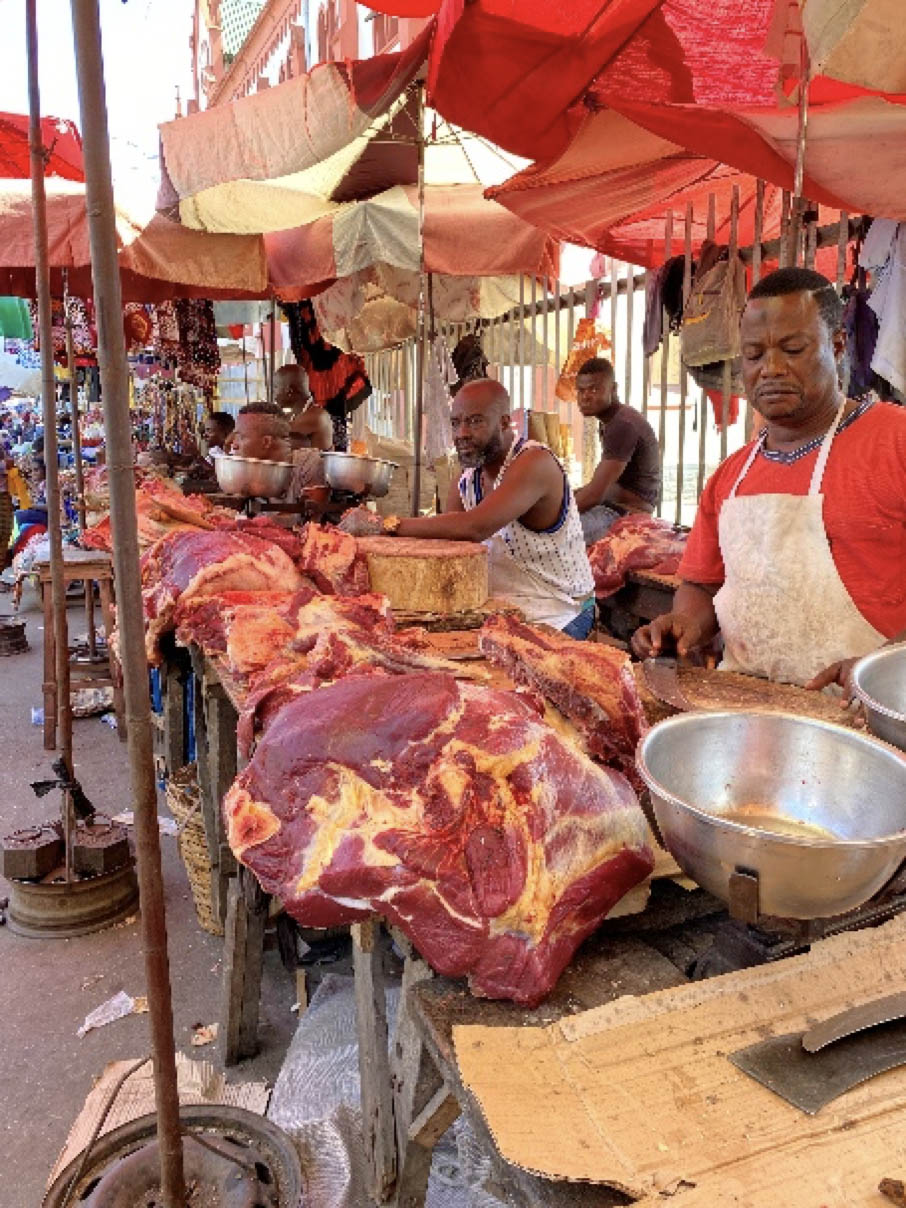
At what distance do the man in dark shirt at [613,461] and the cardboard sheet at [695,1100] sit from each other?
219 inches

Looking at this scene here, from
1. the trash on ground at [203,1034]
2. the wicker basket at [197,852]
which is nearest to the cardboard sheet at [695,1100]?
the trash on ground at [203,1034]

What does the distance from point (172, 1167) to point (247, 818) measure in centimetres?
76

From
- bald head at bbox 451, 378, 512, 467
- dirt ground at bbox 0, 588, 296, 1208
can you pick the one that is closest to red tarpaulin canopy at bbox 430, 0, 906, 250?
bald head at bbox 451, 378, 512, 467

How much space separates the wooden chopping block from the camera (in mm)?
3266

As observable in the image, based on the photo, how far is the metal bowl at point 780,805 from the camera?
45.1 inches

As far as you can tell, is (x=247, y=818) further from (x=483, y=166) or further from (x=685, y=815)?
(x=483, y=166)

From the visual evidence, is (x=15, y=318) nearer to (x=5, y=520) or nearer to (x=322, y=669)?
(x=5, y=520)

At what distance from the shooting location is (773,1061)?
1.15m

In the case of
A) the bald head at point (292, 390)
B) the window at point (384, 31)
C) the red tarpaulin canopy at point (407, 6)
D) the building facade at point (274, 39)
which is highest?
the building facade at point (274, 39)

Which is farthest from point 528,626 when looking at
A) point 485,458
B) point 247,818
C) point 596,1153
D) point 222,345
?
point 222,345

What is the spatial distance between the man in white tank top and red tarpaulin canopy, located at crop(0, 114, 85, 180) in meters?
4.59

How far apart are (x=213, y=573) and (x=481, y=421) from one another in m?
1.57

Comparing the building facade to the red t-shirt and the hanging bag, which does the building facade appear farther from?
the red t-shirt

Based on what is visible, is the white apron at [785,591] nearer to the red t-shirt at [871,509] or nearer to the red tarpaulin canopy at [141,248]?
the red t-shirt at [871,509]
